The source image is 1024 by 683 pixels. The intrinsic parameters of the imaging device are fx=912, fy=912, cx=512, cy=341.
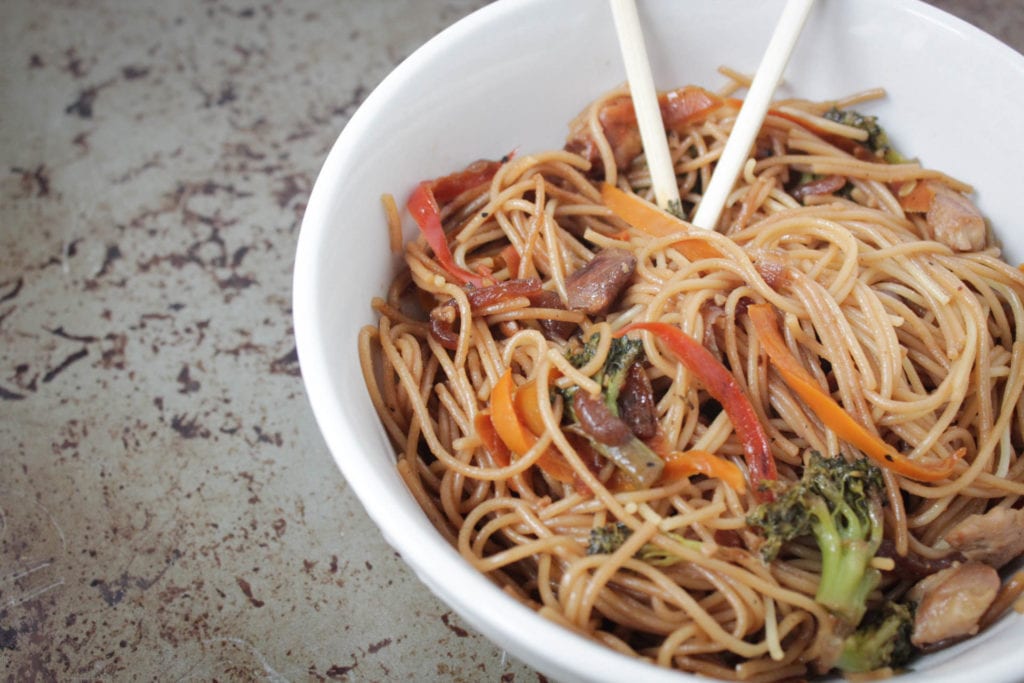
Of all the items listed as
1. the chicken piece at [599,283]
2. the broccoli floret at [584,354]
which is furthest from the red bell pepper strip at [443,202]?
the broccoli floret at [584,354]

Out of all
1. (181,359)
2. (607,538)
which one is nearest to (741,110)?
(607,538)

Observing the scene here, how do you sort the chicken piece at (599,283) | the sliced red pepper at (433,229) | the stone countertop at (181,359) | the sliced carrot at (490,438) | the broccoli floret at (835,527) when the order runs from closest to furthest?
the broccoli floret at (835,527) → the sliced carrot at (490,438) → the chicken piece at (599,283) → the sliced red pepper at (433,229) → the stone countertop at (181,359)

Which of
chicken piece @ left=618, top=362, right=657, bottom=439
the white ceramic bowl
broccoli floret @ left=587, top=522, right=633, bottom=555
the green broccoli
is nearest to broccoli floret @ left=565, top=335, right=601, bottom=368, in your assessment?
the green broccoli

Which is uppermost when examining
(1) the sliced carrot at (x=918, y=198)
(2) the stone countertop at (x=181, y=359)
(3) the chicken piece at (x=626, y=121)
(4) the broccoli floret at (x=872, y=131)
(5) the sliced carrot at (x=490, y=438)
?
(4) the broccoli floret at (x=872, y=131)

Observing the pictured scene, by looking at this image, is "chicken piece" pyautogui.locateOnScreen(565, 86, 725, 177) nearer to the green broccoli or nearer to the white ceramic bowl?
the white ceramic bowl

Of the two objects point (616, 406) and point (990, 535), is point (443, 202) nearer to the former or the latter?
point (616, 406)

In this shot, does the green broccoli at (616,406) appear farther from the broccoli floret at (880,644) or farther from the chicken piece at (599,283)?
the broccoli floret at (880,644)
